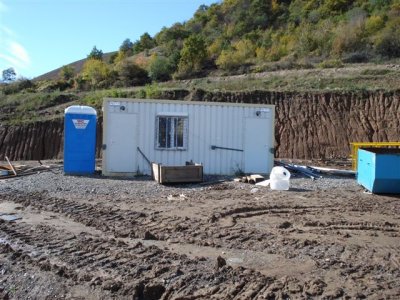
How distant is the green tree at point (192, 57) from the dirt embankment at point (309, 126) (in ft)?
52.5

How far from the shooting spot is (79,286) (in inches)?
243

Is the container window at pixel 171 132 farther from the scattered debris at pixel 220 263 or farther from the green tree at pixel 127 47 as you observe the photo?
the green tree at pixel 127 47

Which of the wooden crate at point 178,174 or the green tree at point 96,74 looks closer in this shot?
the wooden crate at point 178,174

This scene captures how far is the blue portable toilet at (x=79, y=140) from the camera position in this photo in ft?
60.3

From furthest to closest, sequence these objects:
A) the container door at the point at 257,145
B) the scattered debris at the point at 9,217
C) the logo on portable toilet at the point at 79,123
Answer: the container door at the point at 257,145, the logo on portable toilet at the point at 79,123, the scattered debris at the point at 9,217

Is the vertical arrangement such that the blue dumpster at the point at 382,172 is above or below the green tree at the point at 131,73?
below

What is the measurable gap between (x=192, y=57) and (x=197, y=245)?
145 ft

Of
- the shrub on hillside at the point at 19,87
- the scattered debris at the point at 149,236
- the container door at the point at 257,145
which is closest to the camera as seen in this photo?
the scattered debris at the point at 149,236

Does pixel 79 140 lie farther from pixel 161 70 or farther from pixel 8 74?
pixel 8 74

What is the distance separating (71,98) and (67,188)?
28.3 m

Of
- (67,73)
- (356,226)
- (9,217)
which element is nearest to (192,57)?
(67,73)

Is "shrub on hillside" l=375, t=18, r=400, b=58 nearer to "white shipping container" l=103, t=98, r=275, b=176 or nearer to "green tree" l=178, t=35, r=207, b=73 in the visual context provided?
"green tree" l=178, t=35, r=207, b=73

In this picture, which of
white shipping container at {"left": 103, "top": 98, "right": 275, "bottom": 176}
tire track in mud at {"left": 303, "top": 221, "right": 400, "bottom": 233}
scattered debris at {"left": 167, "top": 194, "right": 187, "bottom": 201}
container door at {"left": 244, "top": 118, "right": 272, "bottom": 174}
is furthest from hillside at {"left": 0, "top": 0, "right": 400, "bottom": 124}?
tire track in mud at {"left": 303, "top": 221, "right": 400, "bottom": 233}

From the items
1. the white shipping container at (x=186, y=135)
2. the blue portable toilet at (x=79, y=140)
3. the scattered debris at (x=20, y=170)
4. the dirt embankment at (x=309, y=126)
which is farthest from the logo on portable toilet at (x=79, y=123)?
the dirt embankment at (x=309, y=126)
